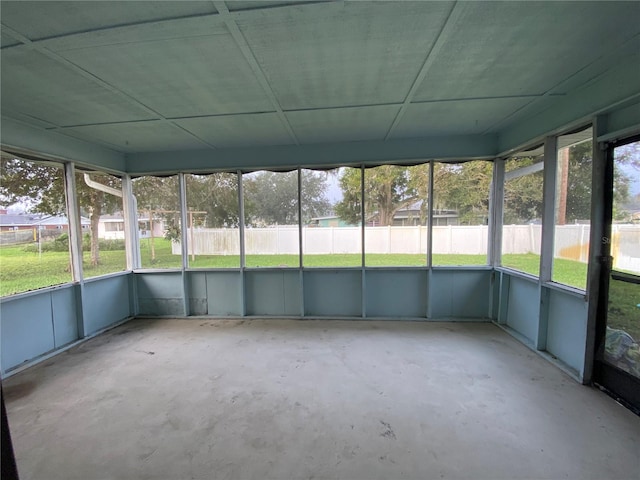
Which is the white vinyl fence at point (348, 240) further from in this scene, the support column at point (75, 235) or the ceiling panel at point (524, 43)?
the ceiling panel at point (524, 43)

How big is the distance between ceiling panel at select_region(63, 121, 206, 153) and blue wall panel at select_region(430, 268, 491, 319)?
3982 mm

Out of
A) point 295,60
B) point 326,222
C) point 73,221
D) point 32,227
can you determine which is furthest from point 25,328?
point 295,60

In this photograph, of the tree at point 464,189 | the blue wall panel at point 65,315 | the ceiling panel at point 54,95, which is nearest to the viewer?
the ceiling panel at point 54,95

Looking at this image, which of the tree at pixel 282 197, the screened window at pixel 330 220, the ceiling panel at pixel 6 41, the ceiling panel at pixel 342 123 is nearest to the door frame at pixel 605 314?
the ceiling panel at pixel 342 123

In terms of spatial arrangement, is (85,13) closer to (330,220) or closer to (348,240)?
(330,220)

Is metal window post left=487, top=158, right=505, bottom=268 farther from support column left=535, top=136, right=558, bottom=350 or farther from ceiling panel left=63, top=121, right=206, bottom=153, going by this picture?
ceiling panel left=63, top=121, right=206, bottom=153

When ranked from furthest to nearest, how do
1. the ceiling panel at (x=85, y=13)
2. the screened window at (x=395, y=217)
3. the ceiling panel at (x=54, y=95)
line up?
the screened window at (x=395, y=217) < the ceiling panel at (x=54, y=95) < the ceiling panel at (x=85, y=13)

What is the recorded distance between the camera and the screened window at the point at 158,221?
442 centimetres

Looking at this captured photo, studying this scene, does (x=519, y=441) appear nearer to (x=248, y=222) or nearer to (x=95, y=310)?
(x=248, y=222)

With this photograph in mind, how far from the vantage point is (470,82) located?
2.37m

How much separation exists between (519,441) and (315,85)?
9.96 feet

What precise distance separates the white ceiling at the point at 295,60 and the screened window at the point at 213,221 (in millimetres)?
1223

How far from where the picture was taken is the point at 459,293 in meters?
4.03

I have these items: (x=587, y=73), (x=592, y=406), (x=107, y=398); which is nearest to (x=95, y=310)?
(x=107, y=398)
